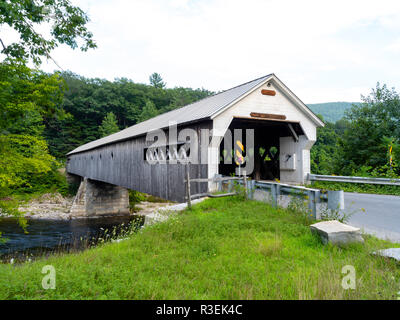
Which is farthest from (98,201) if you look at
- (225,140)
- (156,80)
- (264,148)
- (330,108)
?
(330,108)

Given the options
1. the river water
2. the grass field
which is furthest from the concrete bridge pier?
the grass field

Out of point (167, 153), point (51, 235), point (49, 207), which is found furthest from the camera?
point (49, 207)

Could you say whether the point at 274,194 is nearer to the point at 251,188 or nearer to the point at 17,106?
the point at 251,188

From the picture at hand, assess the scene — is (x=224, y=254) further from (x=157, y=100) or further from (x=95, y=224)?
(x=157, y=100)

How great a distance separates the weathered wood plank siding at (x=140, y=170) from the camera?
9.35 meters

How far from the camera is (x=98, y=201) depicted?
24.4 meters

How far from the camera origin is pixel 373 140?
1243cm

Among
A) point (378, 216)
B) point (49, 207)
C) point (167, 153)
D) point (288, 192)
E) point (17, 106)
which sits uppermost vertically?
point (17, 106)

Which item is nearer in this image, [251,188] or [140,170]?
[251,188]

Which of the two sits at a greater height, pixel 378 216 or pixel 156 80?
pixel 156 80

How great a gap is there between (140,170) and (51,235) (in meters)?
8.16

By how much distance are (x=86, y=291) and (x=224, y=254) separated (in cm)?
203

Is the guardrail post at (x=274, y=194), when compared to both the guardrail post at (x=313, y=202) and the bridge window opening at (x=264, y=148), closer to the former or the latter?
the guardrail post at (x=313, y=202)

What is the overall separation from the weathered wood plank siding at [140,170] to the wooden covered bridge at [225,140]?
0.04 m
